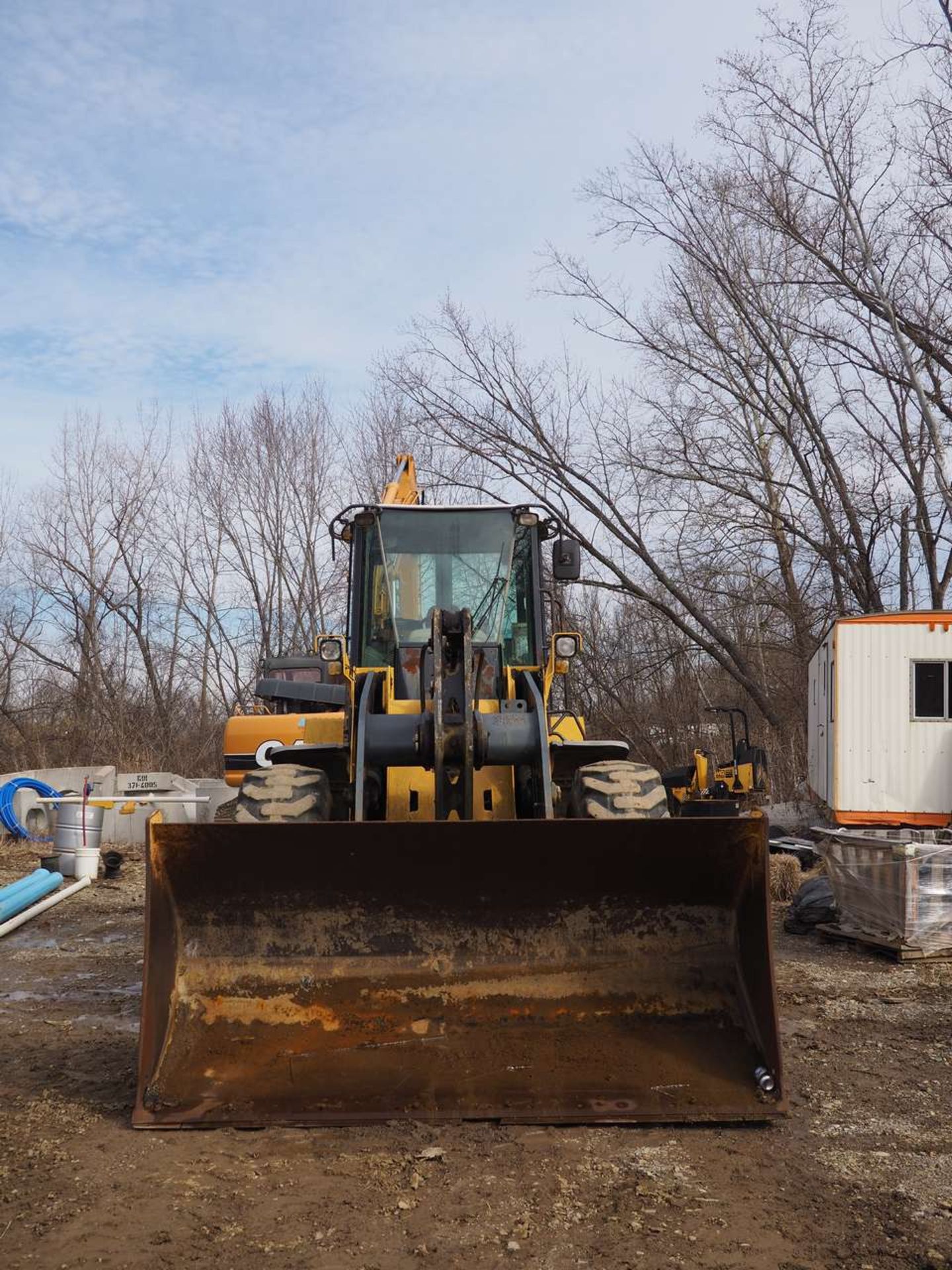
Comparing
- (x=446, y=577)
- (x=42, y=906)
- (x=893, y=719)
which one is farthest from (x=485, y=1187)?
(x=893, y=719)

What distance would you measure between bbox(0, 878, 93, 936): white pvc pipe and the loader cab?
402 cm

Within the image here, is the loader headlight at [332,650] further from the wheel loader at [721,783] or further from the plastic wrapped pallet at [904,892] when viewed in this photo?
the wheel loader at [721,783]

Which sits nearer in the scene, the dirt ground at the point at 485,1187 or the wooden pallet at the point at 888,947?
the dirt ground at the point at 485,1187

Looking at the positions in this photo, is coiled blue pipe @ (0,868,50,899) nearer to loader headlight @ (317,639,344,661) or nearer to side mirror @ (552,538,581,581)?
loader headlight @ (317,639,344,661)

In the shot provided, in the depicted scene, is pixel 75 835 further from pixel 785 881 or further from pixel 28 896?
pixel 785 881

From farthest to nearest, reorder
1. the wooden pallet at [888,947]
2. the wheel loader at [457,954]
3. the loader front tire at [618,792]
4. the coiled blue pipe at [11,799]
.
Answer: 1. the coiled blue pipe at [11,799]
2. the wooden pallet at [888,947]
3. the loader front tire at [618,792]
4. the wheel loader at [457,954]

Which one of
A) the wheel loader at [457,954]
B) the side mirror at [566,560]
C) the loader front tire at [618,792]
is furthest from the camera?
the side mirror at [566,560]

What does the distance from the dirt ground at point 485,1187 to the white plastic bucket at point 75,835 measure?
6756 mm

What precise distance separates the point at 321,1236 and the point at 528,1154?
0.84 metres

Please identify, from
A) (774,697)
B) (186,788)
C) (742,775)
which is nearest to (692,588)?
(774,697)

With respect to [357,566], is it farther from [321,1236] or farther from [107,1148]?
[321,1236]

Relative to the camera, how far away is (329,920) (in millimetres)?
4598

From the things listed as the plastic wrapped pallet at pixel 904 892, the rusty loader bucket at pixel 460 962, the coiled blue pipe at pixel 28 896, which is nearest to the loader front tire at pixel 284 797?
the rusty loader bucket at pixel 460 962

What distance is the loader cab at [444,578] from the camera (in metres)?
6.42
